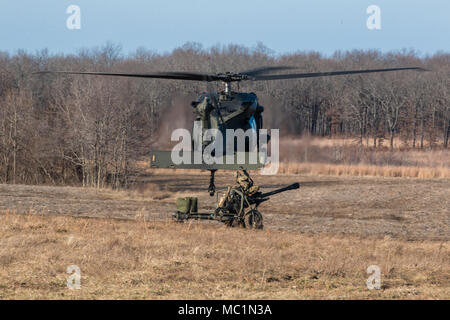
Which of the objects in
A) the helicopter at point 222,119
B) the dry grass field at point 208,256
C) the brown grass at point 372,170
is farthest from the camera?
the brown grass at point 372,170

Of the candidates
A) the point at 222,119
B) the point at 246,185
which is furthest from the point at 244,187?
the point at 222,119

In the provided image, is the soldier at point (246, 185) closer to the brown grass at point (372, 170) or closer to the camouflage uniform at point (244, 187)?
the camouflage uniform at point (244, 187)

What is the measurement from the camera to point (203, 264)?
1311 centimetres

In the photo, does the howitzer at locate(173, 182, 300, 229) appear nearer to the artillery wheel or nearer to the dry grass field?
the artillery wheel

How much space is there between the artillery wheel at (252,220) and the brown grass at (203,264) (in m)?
0.72

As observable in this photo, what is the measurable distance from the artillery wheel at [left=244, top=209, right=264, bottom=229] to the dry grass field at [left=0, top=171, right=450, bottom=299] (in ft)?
2.08

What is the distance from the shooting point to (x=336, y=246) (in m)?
16.8

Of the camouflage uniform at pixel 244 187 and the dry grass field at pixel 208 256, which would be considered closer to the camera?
the dry grass field at pixel 208 256

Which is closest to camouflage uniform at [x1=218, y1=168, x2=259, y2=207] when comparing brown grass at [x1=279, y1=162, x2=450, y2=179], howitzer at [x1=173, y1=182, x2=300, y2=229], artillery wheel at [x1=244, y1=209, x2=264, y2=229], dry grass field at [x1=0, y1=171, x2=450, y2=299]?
howitzer at [x1=173, y1=182, x2=300, y2=229]

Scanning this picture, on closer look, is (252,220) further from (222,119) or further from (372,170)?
(372,170)

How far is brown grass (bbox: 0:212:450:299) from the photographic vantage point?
35.6ft

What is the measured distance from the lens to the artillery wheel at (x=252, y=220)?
1925 centimetres

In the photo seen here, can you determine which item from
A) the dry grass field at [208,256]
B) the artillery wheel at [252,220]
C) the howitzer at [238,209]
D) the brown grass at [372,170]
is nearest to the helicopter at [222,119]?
the howitzer at [238,209]

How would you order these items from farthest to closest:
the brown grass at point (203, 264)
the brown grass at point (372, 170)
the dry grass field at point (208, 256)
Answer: the brown grass at point (372, 170), the dry grass field at point (208, 256), the brown grass at point (203, 264)
